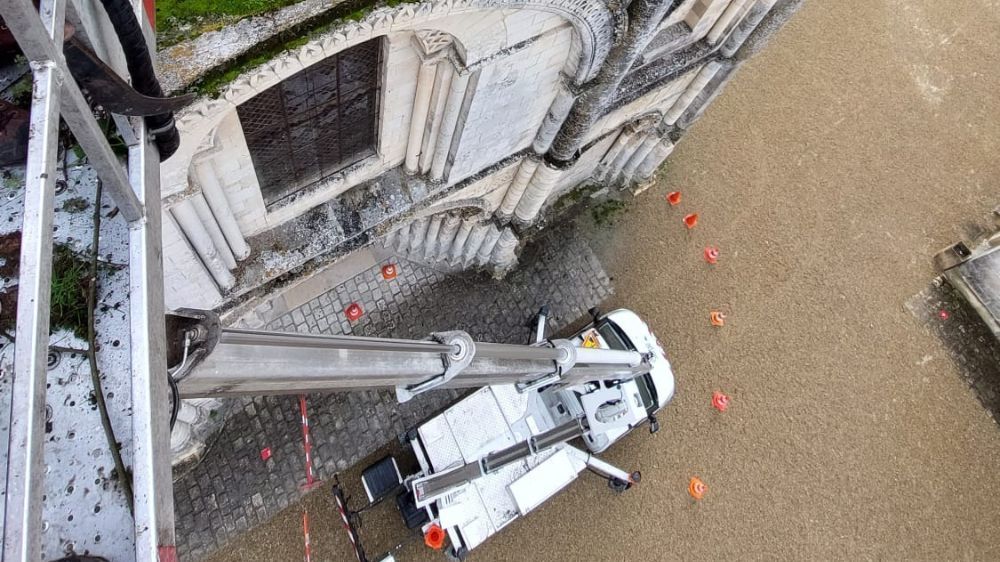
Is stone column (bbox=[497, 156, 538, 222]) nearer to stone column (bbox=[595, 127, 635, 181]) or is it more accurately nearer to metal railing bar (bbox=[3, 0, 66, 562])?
stone column (bbox=[595, 127, 635, 181])

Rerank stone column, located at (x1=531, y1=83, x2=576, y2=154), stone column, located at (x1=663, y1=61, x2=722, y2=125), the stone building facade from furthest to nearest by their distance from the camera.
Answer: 1. stone column, located at (x1=663, y1=61, x2=722, y2=125)
2. stone column, located at (x1=531, y1=83, x2=576, y2=154)
3. the stone building facade

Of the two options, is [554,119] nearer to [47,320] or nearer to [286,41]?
[286,41]

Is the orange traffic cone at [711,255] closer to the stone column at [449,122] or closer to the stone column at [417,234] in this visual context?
the stone column at [417,234]

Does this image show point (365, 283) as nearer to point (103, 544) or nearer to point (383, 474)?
point (383, 474)

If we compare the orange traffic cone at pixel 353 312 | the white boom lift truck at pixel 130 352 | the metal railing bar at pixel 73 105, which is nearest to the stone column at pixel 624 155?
the orange traffic cone at pixel 353 312

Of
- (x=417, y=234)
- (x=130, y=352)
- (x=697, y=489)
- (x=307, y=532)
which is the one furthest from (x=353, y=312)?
(x=130, y=352)

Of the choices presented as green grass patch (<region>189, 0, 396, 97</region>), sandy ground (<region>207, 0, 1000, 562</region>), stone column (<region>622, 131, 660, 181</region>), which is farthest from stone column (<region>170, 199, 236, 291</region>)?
stone column (<region>622, 131, 660, 181</region>)

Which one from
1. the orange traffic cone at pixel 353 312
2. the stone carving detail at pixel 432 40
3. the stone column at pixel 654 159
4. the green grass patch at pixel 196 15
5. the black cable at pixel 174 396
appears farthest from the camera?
the stone column at pixel 654 159
